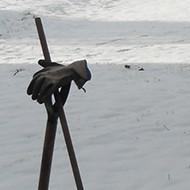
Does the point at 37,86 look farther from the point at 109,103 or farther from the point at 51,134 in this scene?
the point at 109,103

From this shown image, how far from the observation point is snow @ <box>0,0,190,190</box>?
15.1ft

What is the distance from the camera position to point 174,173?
445 centimetres

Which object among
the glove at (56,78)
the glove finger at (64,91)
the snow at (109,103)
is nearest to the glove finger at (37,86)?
the glove at (56,78)

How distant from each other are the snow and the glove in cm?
219

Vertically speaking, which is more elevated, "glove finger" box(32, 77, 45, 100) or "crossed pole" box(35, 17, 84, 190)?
"glove finger" box(32, 77, 45, 100)

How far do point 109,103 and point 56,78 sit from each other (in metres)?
4.67

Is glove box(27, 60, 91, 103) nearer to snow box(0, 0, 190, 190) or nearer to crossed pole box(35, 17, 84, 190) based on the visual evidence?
crossed pole box(35, 17, 84, 190)

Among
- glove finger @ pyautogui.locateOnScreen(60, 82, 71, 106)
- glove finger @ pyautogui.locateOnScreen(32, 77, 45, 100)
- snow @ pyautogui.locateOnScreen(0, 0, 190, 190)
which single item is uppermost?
glove finger @ pyautogui.locateOnScreen(32, 77, 45, 100)

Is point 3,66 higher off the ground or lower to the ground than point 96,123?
lower

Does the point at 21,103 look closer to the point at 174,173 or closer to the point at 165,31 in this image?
the point at 174,173

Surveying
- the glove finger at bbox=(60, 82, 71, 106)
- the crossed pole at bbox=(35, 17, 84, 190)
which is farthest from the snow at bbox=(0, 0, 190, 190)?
the glove finger at bbox=(60, 82, 71, 106)

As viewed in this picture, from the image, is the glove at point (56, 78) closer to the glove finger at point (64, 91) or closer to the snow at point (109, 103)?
the glove finger at point (64, 91)

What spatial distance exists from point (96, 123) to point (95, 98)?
126cm

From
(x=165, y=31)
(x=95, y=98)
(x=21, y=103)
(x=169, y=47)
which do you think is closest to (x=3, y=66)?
(x=21, y=103)
